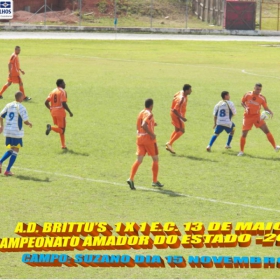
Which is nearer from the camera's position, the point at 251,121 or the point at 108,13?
the point at 251,121

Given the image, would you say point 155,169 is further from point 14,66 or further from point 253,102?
point 14,66

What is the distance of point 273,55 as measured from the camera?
53.8 metres

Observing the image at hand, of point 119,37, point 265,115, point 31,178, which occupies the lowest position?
point 31,178

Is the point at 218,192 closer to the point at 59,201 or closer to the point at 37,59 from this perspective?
the point at 59,201

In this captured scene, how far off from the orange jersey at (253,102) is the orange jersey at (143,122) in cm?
521

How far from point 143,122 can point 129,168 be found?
3194mm

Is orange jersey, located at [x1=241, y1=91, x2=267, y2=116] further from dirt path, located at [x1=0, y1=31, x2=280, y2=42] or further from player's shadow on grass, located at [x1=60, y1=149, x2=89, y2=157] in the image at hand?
dirt path, located at [x1=0, y1=31, x2=280, y2=42]

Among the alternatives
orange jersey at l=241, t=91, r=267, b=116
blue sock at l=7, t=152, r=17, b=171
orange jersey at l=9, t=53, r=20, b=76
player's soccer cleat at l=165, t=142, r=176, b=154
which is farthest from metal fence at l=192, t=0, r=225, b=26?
blue sock at l=7, t=152, r=17, b=171

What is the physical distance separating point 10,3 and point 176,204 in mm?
60591

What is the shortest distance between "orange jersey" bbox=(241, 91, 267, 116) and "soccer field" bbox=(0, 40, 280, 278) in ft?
4.43

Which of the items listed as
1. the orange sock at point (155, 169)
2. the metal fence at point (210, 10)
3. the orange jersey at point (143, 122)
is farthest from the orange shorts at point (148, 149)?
the metal fence at point (210, 10)

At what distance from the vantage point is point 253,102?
2345 cm

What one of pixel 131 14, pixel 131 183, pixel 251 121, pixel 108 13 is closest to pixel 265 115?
pixel 251 121

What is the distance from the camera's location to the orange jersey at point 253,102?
76.7ft
